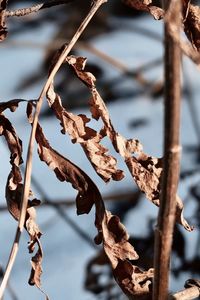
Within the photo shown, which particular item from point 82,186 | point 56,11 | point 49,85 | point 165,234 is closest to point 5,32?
point 49,85

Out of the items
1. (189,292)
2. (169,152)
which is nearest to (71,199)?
(189,292)

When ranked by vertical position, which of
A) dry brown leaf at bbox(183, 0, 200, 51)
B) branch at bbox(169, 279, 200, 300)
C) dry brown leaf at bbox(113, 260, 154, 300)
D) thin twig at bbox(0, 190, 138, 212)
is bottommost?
thin twig at bbox(0, 190, 138, 212)

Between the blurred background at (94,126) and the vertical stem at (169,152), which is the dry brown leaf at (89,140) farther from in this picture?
the blurred background at (94,126)

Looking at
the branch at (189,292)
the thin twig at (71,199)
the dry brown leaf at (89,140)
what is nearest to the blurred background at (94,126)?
the thin twig at (71,199)

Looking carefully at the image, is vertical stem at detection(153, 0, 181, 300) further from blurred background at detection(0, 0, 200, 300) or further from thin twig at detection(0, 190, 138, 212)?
thin twig at detection(0, 190, 138, 212)

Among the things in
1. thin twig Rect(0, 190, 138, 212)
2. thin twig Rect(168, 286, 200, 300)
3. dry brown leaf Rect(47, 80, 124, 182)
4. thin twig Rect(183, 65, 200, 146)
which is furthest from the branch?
thin twig Rect(183, 65, 200, 146)

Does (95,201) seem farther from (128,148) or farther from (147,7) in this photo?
(147,7)
